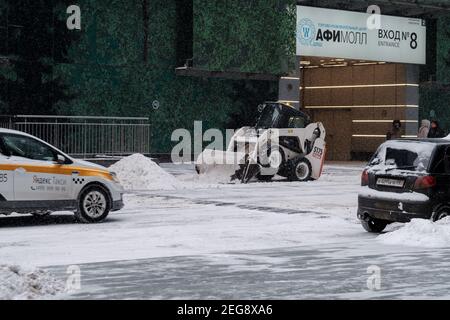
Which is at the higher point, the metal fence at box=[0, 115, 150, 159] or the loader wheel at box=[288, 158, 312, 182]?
the metal fence at box=[0, 115, 150, 159]

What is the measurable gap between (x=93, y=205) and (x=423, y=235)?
5893 mm

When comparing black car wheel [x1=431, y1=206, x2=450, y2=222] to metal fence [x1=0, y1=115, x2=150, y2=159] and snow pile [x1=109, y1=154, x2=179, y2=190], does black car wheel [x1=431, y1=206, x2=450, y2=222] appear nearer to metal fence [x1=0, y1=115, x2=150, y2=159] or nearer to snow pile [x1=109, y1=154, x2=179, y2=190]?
snow pile [x1=109, y1=154, x2=179, y2=190]

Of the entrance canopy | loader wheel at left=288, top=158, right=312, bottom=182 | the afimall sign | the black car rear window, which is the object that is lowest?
loader wheel at left=288, top=158, right=312, bottom=182

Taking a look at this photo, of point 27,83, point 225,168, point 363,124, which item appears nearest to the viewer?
point 225,168

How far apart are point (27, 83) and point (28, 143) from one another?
1632 centimetres

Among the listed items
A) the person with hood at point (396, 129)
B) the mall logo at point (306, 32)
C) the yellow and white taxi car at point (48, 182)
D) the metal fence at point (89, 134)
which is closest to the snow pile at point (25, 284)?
the yellow and white taxi car at point (48, 182)

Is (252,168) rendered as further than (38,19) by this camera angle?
No

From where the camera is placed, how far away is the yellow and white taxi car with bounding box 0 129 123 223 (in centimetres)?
1489

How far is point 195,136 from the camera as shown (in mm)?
35906

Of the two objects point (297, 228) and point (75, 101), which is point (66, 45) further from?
point (297, 228)

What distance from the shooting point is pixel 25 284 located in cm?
880

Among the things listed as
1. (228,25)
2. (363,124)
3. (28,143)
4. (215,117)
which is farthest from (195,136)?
(28,143)

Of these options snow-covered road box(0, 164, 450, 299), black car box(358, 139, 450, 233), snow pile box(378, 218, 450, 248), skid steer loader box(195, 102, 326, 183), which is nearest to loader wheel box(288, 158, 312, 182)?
skid steer loader box(195, 102, 326, 183)

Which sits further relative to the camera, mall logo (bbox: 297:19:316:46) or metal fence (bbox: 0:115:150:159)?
mall logo (bbox: 297:19:316:46)
